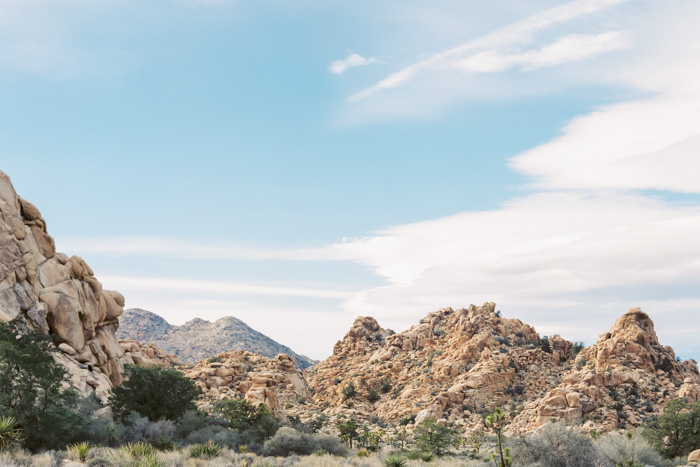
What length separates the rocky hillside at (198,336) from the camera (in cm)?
15075

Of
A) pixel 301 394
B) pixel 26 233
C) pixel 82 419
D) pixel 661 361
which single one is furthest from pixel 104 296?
pixel 661 361

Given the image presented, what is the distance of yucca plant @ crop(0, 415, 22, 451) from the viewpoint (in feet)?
72.1

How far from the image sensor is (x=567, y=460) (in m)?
26.6

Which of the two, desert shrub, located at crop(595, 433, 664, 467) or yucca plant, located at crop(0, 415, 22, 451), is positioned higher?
yucca plant, located at crop(0, 415, 22, 451)

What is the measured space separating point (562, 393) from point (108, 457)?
46950 millimetres

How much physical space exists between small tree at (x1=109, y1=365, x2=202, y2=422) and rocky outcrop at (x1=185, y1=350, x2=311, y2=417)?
14.8 meters

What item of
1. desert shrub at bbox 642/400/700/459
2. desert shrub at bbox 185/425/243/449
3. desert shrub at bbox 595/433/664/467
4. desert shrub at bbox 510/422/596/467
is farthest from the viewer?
desert shrub at bbox 642/400/700/459

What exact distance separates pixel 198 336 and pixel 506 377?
4941 inches

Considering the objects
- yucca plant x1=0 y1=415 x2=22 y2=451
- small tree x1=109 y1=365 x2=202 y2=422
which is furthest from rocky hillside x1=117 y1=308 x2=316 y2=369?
yucca plant x1=0 y1=415 x2=22 y2=451

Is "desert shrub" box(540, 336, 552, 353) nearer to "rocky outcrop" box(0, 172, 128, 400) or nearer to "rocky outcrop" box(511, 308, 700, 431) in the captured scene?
"rocky outcrop" box(511, 308, 700, 431)

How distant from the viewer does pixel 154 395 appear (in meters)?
38.1

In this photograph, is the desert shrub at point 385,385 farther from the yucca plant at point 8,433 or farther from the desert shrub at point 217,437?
the yucca plant at point 8,433

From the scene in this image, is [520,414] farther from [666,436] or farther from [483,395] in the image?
[666,436]

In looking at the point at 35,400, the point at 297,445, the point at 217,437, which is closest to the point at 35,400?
the point at 35,400
